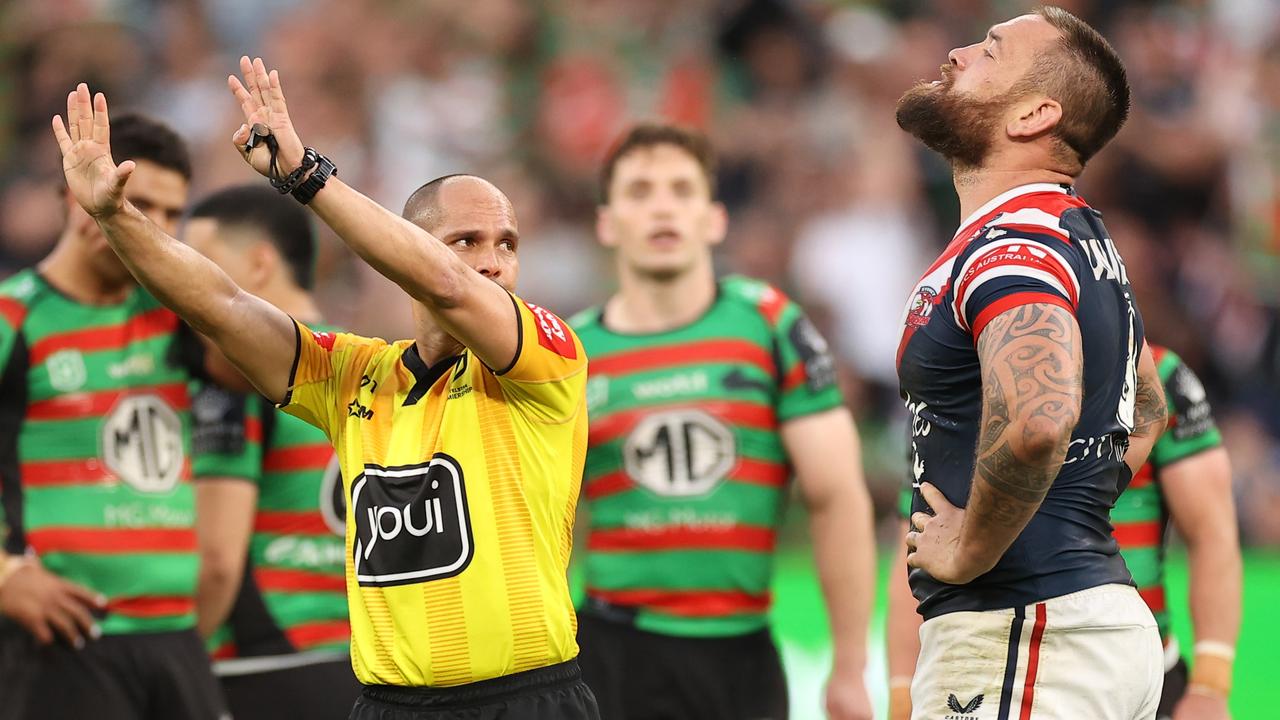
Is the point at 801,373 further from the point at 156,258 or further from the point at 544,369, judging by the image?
the point at 156,258

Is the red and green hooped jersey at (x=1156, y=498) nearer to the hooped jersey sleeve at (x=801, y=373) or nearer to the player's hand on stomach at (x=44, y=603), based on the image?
the hooped jersey sleeve at (x=801, y=373)

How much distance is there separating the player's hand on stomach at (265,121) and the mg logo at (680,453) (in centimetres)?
279

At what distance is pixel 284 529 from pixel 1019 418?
3.29m

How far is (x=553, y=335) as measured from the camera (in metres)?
4.39

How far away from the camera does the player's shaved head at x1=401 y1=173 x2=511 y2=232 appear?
4.49 meters

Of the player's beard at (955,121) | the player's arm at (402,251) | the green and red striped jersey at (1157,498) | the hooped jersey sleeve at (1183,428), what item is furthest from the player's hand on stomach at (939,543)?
the hooped jersey sleeve at (1183,428)

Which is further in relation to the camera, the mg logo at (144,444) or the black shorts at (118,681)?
the mg logo at (144,444)

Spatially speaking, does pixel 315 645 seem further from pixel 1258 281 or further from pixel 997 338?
pixel 1258 281

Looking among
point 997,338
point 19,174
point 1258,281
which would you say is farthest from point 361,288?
point 997,338

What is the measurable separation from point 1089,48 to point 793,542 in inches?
347

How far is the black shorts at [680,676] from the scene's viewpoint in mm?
6438

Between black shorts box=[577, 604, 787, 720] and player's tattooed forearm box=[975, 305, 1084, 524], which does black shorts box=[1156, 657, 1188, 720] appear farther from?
player's tattooed forearm box=[975, 305, 1084, 524]

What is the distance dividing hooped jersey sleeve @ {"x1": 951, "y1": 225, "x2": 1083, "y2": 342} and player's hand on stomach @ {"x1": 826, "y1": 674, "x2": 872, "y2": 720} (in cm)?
258

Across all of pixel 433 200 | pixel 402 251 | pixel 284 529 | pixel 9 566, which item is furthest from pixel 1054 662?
pixel 9 566
